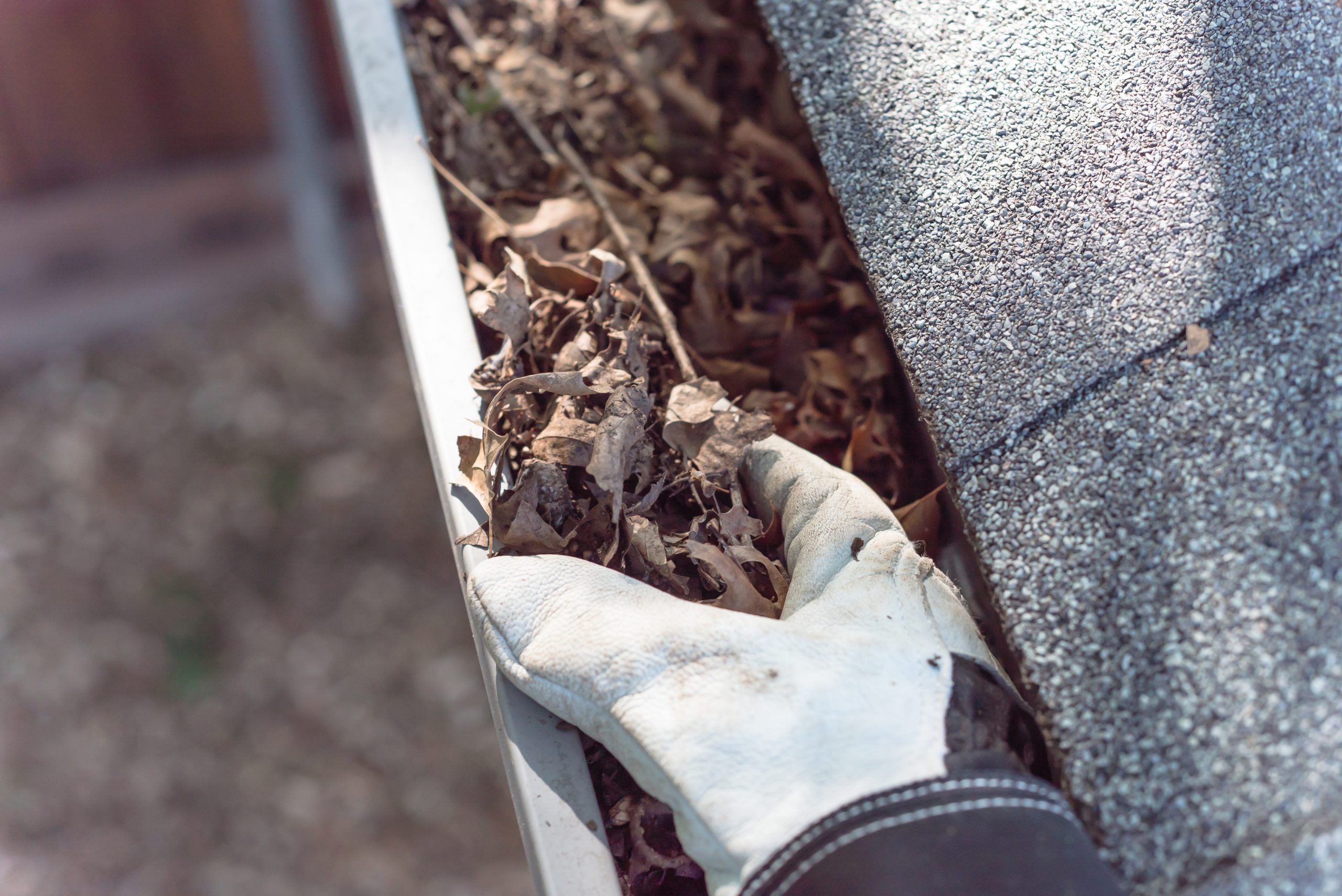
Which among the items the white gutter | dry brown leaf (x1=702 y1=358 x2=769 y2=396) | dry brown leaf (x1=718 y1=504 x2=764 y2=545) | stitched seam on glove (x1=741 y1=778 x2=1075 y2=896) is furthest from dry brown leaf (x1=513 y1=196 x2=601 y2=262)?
stitched seam on glove (x1=741 y1=778 x2=1075 y2=896)

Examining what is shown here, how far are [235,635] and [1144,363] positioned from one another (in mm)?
2224

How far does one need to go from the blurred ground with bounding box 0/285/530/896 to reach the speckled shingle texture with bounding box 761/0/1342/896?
170cm

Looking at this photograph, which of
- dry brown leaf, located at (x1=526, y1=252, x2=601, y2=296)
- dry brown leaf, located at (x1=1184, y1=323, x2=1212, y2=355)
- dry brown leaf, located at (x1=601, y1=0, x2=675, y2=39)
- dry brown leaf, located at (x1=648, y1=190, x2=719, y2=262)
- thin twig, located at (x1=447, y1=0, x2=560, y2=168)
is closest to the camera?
dry brown leaf, located at (x1=1184, y1=323, x2=1212, y2=355)

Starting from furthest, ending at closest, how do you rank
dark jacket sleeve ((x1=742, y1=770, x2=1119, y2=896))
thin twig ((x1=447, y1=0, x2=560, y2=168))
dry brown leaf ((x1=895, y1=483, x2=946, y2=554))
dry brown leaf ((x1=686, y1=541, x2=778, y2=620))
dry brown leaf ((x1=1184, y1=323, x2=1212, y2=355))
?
1. thin twig ((x1=447, y1=0, x2=560, y2=168))
2. dry brown leaf ((x1=895, y1=483, x2=946, y2=554))
3. dry brown leaf ((x1=686, y1=541, x2=778, y2=620))
4. dry brown leaf ((x1=1184, y1=323, x2=1212, y2=355))
5. dark jacket sleeve ((x1=742, y1=770, x2=1119, y2=896))

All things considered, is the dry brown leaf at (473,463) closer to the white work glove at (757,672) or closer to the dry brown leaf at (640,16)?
the white work glove at (757,672)

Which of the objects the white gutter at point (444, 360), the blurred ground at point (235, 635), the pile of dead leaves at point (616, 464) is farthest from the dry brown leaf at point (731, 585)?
the blurred ground at point (235, 635)

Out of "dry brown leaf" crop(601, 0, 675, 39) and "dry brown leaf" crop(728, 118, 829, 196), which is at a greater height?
"dry brown leaf" crop(601, 0, 675, 39)

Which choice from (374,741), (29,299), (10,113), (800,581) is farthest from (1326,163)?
(29,299)

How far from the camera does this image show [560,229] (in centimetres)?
137

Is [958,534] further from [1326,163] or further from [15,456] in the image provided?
[15,456]

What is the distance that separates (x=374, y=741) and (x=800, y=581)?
64.9 inches

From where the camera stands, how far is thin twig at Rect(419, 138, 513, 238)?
1332mm

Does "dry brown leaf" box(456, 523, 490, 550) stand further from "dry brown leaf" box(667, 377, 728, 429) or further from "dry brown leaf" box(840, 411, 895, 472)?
"dry brown leaf" box(840, 411, 895, 472)

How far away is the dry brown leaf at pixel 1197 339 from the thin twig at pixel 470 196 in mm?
886
